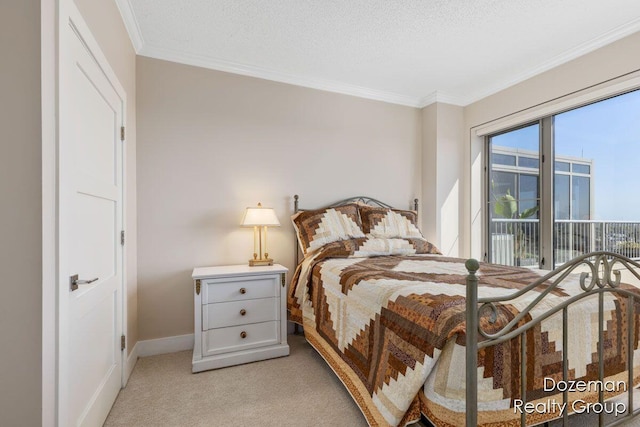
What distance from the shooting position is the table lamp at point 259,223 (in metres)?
2.63

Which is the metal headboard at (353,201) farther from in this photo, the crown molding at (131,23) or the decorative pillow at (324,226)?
the crown molding at (131,23)

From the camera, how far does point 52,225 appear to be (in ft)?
3.61

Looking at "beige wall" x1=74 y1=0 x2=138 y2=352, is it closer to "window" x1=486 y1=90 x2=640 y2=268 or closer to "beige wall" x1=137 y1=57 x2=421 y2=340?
"beige wall" x1=137 y1=57 x2=421 y2=340

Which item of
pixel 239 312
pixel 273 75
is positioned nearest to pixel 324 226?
pixel 239 312

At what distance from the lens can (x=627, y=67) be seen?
91.9 inches

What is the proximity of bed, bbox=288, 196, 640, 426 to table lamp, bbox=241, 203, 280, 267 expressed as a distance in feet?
3.02

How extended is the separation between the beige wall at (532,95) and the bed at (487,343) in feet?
5.84

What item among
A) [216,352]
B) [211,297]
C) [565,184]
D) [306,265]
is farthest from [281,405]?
[565,184]

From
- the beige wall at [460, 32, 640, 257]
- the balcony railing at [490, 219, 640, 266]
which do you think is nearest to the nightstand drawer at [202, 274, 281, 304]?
the beige wall at [460, 32, 640, 257]

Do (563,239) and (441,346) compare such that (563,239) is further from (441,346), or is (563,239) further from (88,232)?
(88,232)

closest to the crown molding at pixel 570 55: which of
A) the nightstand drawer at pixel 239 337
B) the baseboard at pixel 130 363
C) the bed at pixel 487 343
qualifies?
the bed at pixel 487 343

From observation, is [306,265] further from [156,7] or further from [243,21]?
[156,7]

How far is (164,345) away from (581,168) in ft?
13.4

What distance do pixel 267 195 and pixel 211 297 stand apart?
110cm
